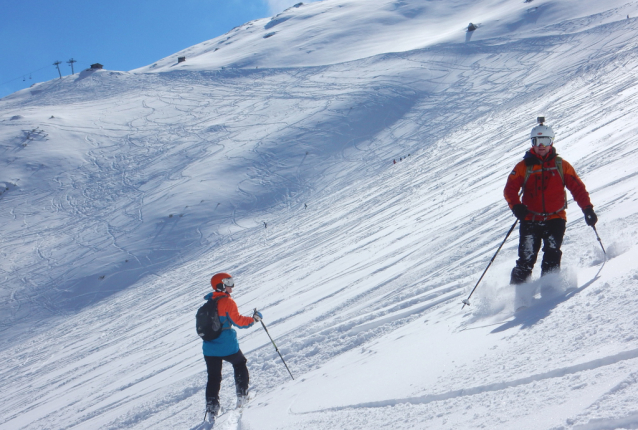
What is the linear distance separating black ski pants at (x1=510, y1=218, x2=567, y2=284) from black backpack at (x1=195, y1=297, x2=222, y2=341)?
3.30 m

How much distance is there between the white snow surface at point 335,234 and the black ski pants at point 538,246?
16 cm

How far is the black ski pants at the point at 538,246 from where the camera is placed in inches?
188

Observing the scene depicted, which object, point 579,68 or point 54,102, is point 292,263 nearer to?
point 579,68

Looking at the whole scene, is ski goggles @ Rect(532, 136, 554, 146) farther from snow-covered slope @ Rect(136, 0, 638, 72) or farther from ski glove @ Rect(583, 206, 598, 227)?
snow-covered slope @ Rect(136, 0, 638, 72)

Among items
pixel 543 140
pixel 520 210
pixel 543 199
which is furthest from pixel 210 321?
pixel 543 140

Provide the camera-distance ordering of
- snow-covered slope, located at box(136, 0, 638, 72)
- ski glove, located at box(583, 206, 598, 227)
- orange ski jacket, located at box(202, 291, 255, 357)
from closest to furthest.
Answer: ski glove, located at box(583, 206, 598, 227), orange ski jacket, located at box(202, 291, 255, 357), snow-covered slope, located at box(136, 0, 638, 72)

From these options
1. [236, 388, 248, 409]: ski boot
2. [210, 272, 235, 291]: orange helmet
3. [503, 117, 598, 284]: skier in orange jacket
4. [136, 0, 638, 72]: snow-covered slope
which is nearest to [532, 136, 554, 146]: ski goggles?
[503, 117, 598, 284]: skier in orange jacket

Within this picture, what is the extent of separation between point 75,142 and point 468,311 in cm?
3270

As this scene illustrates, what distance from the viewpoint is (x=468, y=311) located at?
16.3 ft

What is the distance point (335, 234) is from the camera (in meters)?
14.0

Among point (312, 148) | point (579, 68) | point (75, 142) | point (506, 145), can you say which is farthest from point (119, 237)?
point (579, 68)

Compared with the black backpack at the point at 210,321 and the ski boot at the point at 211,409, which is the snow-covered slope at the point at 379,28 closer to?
the black backpack at the point at 210,321

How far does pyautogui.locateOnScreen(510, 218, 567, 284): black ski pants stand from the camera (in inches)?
188

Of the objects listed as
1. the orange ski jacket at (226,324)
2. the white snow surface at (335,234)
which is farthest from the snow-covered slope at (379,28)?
the orange ski jacket at (226,324)
